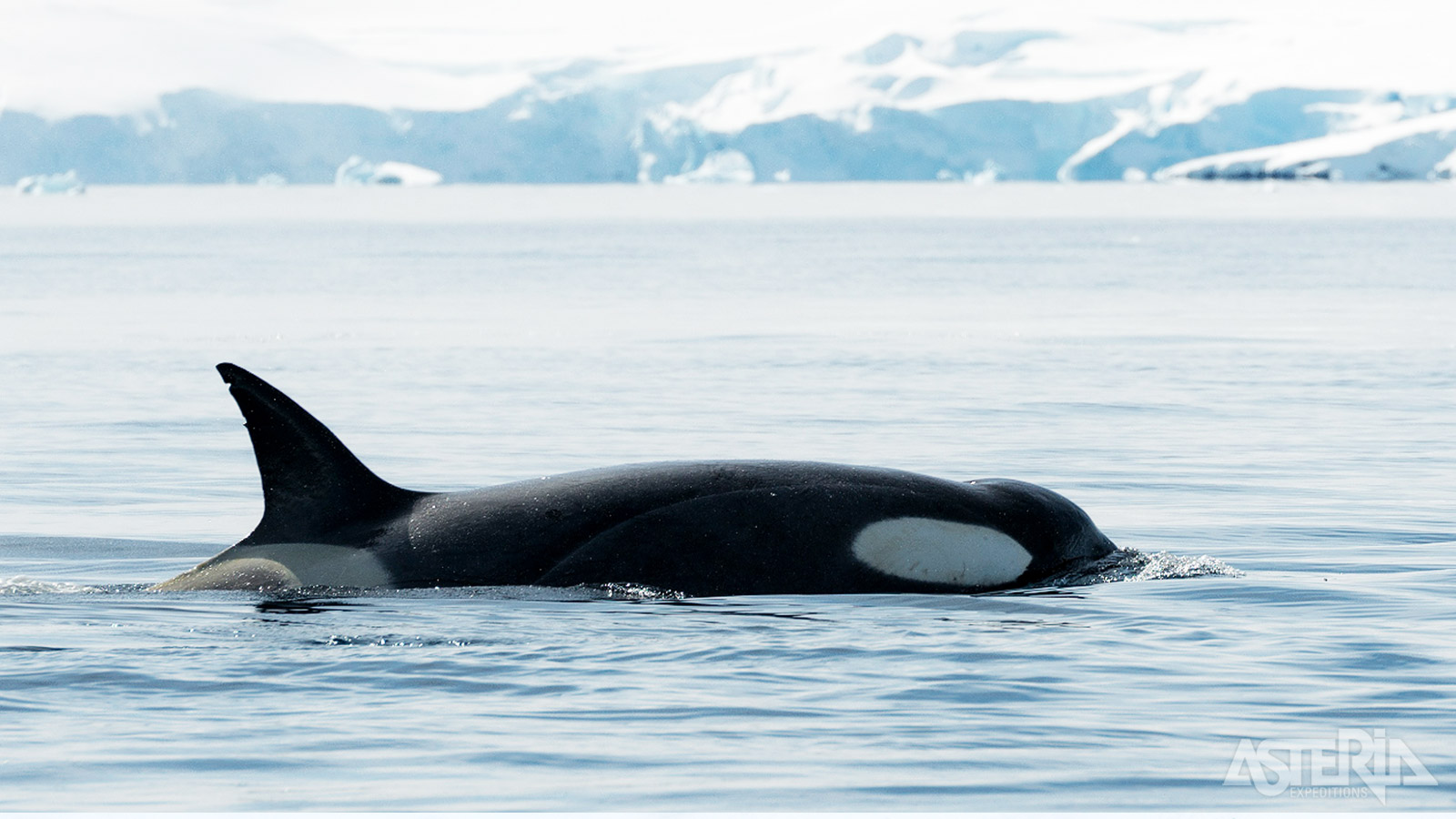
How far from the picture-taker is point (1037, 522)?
1005cm

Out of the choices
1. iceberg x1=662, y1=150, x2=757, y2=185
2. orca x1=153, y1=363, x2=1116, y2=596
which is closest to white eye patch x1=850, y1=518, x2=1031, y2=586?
orca x1=153, y1=363, x2=1116, y2=596

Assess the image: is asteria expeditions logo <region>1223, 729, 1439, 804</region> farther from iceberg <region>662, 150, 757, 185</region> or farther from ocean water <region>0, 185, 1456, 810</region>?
iceberg <region>662, 150, 757, 185</region>

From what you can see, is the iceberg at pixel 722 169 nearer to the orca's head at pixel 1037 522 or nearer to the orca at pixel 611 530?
the orca's head at pixel 1037 522

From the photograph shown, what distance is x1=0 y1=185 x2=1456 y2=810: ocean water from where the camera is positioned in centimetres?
698

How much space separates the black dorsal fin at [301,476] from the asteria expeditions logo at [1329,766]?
4.33m

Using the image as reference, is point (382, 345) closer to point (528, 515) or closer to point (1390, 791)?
point (528, 515)

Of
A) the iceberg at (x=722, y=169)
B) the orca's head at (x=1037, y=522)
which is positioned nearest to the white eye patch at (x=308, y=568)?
the orca's head at (x=1037, y=522)

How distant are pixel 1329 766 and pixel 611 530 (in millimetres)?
3732

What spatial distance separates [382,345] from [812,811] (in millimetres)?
22906

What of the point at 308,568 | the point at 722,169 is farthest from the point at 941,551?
the point at 722,169

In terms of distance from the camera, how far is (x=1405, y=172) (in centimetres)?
18588

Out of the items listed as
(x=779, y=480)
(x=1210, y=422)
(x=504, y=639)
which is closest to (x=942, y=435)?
(x=1210, y=422)

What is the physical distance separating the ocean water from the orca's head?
152mm

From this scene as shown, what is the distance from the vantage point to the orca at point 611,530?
31.1 feet
